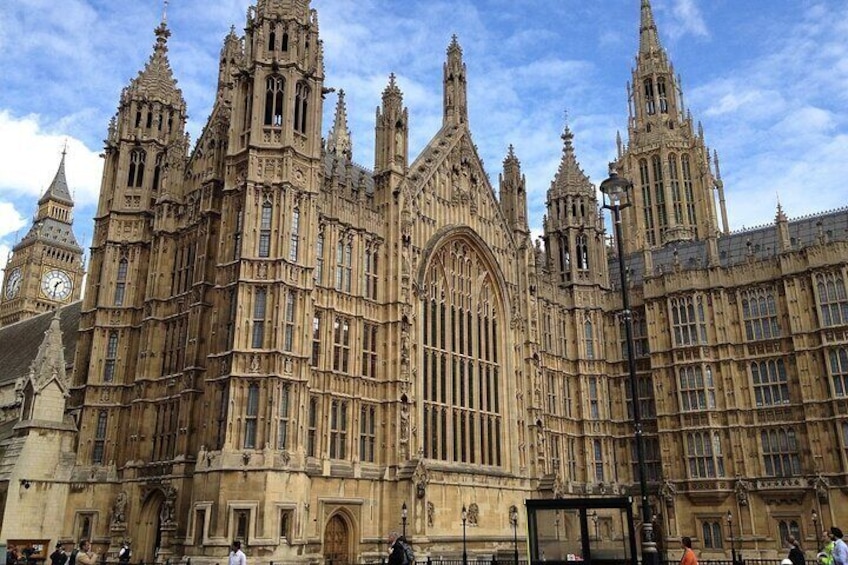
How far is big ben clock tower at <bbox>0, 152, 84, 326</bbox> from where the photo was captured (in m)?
90.8

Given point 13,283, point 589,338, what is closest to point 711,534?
point 589,338

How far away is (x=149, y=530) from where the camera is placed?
119 ft

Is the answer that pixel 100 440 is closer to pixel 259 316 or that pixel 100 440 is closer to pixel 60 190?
pixel 259 316

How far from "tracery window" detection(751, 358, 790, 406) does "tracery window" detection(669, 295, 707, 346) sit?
392 cm

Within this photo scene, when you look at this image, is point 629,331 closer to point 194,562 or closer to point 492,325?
point 194,562

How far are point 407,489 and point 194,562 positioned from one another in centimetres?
1088

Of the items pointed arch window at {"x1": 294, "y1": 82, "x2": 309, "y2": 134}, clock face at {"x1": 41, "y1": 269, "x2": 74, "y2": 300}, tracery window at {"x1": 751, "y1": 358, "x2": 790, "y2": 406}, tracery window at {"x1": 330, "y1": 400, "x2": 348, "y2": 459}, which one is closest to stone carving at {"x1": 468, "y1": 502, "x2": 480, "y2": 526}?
tracery window at {"x1": 330, "y1": 400, "x2": 348, "y2": 459}

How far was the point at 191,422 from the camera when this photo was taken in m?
35.2

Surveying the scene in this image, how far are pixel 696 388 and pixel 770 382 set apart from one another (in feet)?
15.2

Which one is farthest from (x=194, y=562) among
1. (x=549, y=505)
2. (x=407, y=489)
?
(x=549, y=505)

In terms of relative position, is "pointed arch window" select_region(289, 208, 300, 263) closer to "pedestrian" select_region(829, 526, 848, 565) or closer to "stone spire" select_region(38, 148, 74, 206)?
"pedestrian" select_region(829, 526, 848, 565)

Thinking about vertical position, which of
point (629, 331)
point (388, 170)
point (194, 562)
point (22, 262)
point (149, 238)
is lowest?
point (194, 562)

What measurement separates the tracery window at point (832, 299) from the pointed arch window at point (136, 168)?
4262cm

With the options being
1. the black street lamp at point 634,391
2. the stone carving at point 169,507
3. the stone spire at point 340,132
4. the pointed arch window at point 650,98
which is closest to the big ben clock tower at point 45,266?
the stone spire at point 340,132
